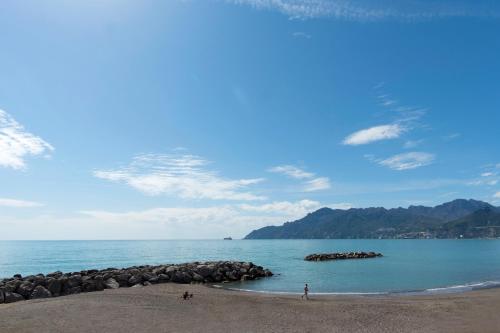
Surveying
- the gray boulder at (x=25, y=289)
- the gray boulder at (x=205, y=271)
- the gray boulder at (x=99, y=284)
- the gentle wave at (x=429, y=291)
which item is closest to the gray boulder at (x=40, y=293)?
the gray boulder at (x=25, y=289)

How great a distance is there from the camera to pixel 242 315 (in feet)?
71.5

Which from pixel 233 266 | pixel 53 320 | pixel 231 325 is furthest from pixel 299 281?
pixel 53 320

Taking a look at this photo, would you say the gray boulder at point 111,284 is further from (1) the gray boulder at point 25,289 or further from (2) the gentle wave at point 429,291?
(2) the gentle wave at point 429,291

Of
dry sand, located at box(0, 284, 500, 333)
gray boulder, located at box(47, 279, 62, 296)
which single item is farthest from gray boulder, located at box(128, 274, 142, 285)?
dry sand, located at box(0, 284, 500, 333)

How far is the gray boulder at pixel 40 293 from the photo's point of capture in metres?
30.0

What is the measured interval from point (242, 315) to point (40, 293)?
1832 centimetres

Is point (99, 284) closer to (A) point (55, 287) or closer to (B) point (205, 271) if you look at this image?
(A) point (55, 287)

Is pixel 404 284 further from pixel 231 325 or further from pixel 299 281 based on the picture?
pixel 231 325

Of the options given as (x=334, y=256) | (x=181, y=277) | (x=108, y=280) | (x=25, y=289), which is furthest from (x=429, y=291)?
(x=334, y=256)

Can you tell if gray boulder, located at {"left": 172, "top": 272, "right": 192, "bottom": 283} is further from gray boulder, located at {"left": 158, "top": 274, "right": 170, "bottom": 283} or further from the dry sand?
the dry sand

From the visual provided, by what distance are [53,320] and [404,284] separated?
33832mm

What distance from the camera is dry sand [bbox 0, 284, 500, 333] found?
1880 cm

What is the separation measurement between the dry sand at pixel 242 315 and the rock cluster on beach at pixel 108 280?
6.16m

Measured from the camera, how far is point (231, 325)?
19.4 metres
